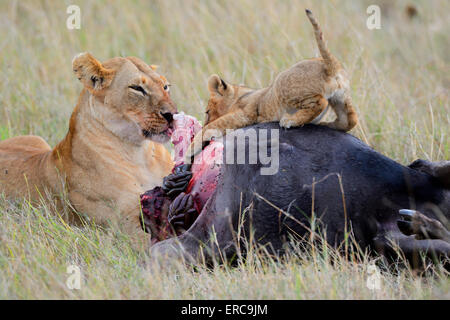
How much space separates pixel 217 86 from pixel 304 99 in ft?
2.82

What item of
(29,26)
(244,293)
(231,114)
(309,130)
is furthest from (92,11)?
(244,293)

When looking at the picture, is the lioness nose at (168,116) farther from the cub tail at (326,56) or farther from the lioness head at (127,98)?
the cub tail at (326,56)

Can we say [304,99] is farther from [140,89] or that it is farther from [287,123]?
[140,89]

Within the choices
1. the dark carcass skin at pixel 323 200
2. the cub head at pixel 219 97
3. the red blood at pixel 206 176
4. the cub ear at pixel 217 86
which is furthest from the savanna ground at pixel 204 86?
the cub ear at pixel 217 86

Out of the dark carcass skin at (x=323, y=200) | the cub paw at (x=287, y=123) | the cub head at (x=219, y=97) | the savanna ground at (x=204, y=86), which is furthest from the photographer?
the cub head at (x=219, y=97)

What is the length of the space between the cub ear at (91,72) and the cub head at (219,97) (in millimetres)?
604

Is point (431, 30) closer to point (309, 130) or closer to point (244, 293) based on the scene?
point (309, 130)

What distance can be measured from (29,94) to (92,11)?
2.48 m

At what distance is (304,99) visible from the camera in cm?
330

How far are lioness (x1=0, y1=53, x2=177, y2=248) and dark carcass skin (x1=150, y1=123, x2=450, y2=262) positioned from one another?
2.88ft

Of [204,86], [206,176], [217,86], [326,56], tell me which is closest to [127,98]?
[217,86]

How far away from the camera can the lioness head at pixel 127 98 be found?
3.88 metres

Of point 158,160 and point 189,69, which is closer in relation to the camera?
point 158,160

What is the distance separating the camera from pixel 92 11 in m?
8.34
